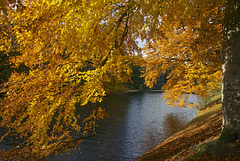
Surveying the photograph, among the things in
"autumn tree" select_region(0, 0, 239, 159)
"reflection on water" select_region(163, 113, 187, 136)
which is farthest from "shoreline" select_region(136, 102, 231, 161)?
"reflection on water" select_region(163, 113, 187, 136)

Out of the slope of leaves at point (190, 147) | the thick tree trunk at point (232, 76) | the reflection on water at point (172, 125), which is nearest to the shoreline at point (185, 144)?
the slope of leaves at point (190, 147)

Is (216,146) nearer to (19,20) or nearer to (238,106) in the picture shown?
(238,106)

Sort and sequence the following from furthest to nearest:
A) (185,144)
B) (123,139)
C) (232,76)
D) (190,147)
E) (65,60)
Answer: (123,139) → (185,144) → (190,147) → (65,60) → (232,76)

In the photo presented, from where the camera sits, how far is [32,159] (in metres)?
5.67

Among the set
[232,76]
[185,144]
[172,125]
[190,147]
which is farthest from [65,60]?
[172,125]

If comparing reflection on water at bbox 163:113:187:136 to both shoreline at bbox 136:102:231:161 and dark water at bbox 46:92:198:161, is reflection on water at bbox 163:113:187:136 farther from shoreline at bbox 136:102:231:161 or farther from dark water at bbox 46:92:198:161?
shoreline at bbox 136:102:231:161

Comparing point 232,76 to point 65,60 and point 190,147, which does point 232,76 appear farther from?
point 65,60

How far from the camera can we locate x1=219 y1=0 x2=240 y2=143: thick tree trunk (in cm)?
434

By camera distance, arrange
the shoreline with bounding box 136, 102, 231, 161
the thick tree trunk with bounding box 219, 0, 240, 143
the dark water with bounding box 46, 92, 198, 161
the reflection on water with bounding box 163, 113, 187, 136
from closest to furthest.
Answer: the thick tree trunk with bounding box 219, 0, 240, 143
the shoreline with bounding box 136, 102, 231, 161
the dark water with bounding box 46, 92, 198, 161
the reflection on water with bounding box 163, 113, 187, 136

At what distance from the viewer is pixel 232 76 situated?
14.4 ft

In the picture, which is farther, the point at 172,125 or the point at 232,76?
the point at 172,125

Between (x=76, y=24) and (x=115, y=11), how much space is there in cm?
140

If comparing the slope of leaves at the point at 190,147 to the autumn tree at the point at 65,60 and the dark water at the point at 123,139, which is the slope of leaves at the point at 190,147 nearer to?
the autumn tree at the point at 65,60

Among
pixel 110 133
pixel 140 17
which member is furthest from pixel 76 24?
pixel 110 133
